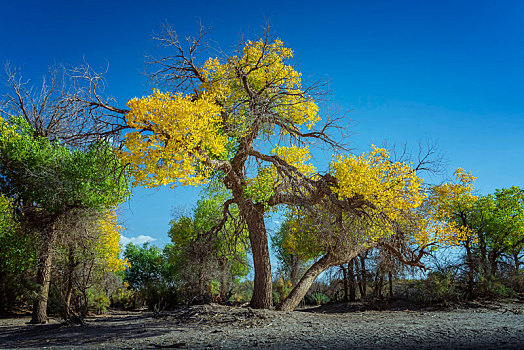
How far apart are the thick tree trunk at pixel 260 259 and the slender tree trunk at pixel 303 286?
2.23 ft

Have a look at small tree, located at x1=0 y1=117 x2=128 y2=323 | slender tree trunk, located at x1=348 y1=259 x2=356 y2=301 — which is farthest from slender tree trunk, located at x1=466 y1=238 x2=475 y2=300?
small tree, located at x1=0 y1=117 x2=128 y2=323

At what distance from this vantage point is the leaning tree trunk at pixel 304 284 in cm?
1066

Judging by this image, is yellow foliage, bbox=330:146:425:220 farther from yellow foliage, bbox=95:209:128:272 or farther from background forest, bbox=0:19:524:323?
yellow foliage, bbox=95:209:128:272

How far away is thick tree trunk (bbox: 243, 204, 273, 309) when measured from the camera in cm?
1015

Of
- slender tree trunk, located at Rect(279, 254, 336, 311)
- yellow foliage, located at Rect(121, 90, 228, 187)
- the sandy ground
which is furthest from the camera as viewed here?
slender tree trunk, located at Rect(279, 254, 336, 311)

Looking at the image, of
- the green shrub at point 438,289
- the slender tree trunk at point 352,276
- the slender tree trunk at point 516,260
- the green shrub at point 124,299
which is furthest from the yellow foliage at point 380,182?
the green shrub at point 124,299

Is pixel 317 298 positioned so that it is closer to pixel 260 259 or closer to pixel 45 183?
pixel 260 259

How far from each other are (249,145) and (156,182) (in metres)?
3.33

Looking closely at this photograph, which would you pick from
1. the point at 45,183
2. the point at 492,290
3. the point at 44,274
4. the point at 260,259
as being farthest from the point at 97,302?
the point at 492,290

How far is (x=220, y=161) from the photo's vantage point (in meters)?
9.39

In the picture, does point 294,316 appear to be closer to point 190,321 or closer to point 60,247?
point 190,321

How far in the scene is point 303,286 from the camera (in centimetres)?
1111

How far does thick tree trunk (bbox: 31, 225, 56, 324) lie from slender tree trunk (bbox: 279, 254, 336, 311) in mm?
8825

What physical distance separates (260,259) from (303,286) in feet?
6.21
